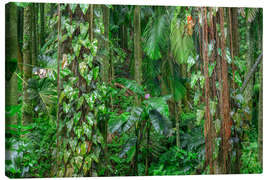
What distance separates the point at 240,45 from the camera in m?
4.02

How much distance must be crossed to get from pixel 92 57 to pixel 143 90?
658 mm

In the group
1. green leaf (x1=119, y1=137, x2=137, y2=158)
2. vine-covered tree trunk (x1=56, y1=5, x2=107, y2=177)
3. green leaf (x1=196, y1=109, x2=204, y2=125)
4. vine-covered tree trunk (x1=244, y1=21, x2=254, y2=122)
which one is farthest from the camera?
vine-covered tree trunk (x1=244, y1=21, x2=254, y2=122)

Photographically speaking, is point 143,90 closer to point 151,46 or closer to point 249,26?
point 151,46

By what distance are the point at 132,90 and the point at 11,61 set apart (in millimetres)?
1281

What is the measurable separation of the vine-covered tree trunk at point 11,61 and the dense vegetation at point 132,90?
0.01 meters

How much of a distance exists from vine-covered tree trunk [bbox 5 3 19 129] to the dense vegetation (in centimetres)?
1

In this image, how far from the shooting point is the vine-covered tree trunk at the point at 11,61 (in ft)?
11.5

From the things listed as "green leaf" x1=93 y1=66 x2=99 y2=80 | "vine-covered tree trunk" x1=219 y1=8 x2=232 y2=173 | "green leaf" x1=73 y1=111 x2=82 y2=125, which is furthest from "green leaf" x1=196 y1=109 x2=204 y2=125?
"green leaf" x1=73 y1=111 x2=82 y2=125

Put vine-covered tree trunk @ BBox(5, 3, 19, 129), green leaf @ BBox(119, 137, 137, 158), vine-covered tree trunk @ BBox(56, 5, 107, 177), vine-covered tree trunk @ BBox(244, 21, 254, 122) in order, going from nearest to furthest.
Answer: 1. vine-covered tree trunk @ BBox(5, 3, 19, 129)
2. vine-covered tree trunk @ BBox(56, 5, 107, 177)
3. green leaf @ BBox(119, 137, 137, 158)
4. vine-covered tree trunk @ BBox(244, 21, 254, 122)

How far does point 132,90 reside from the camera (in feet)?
12.4

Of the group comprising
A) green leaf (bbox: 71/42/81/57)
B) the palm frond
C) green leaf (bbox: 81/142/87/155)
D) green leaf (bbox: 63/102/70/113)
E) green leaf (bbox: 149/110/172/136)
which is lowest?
Answer: green leaf (bbox: 81/142/87/155)

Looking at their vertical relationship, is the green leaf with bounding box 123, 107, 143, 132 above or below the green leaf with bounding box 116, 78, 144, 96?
below

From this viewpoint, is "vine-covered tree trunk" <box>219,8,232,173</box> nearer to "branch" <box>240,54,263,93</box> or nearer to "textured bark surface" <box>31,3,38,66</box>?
"branch" <box>240,54,263,93</box>

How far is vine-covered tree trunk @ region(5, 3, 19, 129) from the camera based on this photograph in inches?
138
